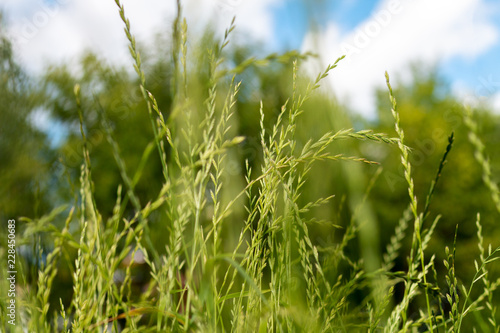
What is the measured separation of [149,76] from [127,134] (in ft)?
6.15

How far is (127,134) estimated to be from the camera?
10.3m

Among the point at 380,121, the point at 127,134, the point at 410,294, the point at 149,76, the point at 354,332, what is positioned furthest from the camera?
the point at 380,121

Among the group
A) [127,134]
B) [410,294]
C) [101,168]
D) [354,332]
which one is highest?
[127,134]

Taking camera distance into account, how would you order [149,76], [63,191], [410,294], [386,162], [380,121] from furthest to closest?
1. [380,121]
2. [386,162]
3. [149,76]
4. [63,191]
5. [410,294]

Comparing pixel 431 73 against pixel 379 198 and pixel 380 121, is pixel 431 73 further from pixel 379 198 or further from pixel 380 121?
pixel 379 198

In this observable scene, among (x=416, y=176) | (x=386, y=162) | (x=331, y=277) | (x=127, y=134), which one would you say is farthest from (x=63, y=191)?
(x=416, y=176)

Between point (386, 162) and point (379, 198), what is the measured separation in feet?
4.03

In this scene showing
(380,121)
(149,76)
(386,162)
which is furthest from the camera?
(380,121)

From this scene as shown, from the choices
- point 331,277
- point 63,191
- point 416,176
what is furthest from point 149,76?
point 331,277

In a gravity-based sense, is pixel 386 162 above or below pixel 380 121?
below

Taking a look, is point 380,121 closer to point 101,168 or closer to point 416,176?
point 416,176

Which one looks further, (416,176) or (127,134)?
(416,176)

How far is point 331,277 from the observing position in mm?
955

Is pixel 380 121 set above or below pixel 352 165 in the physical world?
above
